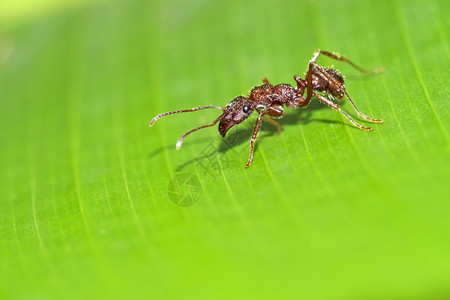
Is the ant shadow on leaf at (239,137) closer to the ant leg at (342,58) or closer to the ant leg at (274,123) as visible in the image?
the ant leg at (274,123)

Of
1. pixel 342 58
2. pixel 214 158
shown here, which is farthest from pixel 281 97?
pixel 214 158

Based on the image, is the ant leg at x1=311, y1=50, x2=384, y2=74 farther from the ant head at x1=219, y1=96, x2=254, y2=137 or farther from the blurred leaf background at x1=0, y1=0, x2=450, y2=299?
the ant head at x1=219, y1=96, x2=254, y2=137

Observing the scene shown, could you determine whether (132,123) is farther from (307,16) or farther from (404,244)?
(404,244)

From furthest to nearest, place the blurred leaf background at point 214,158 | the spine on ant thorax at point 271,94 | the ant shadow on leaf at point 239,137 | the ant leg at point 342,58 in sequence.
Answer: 1. the spine on ant thorax at point 271,94
2. the ant leg at point 342,58
3. the ant shadow on leaf at point 239,137
4. the blurred leaf background at point 214,158

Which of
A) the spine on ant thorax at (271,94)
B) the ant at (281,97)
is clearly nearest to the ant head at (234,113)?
the ant at (281,97)

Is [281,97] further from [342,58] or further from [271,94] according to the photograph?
[342,58]

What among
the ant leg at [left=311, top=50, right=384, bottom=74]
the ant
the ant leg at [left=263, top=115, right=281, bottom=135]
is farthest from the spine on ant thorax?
the ant leg at [left=311, top=50, right=384, bottom=74]

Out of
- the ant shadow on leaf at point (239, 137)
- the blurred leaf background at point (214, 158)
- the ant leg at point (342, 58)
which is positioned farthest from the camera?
the ant leg at point (342, 58)

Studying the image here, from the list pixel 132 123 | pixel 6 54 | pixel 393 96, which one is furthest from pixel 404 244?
pixel 6 54
